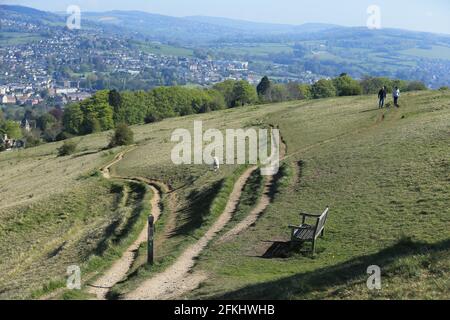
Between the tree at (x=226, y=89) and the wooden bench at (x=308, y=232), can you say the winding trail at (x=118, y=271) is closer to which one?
the wooden bench at (x=308, y=232)

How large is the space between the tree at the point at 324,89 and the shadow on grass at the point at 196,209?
299ft

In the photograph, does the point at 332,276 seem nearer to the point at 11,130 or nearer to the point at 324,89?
the point at 324,89

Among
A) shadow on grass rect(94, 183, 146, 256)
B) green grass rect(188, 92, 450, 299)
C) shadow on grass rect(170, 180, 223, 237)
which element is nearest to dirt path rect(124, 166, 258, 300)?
green grass rect(188, 92, 450, 299)

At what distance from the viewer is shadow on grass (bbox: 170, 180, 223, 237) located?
2530 cm

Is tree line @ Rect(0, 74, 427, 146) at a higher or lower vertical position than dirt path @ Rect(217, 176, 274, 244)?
lower

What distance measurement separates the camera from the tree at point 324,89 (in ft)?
393

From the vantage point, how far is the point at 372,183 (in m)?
27.4

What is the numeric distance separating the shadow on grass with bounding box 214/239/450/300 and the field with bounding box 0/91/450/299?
57 mm

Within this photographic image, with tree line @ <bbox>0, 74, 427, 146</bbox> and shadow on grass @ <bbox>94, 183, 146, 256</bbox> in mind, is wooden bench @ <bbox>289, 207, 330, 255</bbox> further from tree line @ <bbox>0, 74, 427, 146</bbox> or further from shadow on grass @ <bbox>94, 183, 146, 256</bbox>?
tree line @ <bbox>0, 74, 427, 146</bbox>

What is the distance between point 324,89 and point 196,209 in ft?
319

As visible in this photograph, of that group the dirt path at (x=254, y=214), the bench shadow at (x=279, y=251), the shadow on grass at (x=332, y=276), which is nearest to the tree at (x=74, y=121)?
the dirt path at (x=254, y=214)
